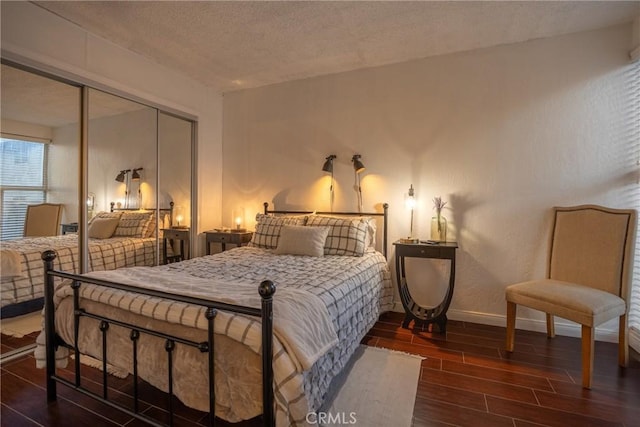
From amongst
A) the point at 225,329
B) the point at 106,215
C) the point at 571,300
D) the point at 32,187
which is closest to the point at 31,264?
the point at 32,187

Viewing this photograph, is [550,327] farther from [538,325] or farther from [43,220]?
[43,220]

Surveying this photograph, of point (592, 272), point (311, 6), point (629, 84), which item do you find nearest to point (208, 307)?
point (311, 6)

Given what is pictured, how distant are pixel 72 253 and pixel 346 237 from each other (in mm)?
2358

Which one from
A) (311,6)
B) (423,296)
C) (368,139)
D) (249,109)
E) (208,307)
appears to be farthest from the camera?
(249,109)

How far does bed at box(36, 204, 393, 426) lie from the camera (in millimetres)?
1251

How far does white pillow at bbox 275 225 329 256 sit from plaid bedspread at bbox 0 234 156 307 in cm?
147

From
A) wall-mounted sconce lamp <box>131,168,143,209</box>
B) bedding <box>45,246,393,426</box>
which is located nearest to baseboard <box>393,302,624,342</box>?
bedding <box>45,246,393,426</box>

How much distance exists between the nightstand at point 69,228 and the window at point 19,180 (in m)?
0.25

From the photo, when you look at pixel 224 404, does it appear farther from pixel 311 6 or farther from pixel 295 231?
pixel 311 6

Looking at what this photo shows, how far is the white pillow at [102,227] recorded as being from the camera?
2.83 m

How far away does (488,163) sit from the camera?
2.96 meters

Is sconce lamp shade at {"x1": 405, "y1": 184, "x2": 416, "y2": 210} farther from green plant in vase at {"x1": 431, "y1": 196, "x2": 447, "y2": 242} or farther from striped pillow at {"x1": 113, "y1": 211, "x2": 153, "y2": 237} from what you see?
striped pillow at {"x1": 113, "y1": 211, "x2": 153, "y2": 237}

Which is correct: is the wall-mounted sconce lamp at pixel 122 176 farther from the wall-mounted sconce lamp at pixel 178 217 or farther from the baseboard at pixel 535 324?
the baseboard at pixel 535 324

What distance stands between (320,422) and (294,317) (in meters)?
0.65
